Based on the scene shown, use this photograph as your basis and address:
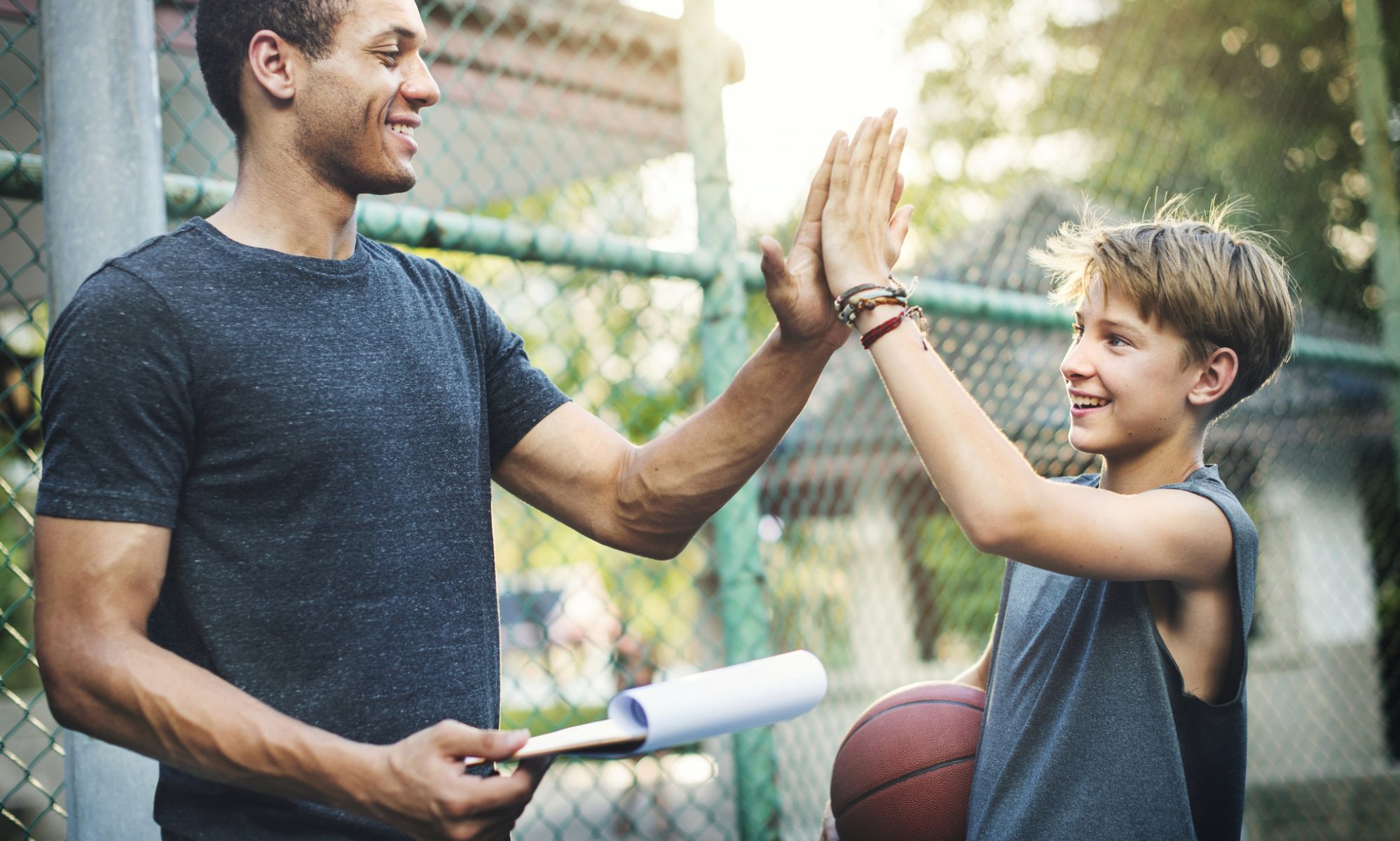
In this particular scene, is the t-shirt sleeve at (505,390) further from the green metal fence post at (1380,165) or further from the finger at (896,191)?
the green metal fence post at (1380,165)

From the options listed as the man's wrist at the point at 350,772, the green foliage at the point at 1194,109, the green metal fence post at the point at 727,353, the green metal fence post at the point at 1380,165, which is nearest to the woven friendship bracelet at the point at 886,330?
the man's wrist at the point at 350,772

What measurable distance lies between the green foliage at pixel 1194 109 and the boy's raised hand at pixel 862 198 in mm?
2777

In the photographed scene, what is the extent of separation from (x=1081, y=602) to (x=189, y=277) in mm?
1584

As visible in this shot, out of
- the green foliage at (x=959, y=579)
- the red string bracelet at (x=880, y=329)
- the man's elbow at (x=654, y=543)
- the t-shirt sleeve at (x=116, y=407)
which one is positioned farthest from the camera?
the green foliage at (x=959, y=579)

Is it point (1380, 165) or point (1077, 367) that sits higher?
point (1380, 165)

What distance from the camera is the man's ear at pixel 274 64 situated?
179 cm

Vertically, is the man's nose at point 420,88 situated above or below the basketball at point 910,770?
above

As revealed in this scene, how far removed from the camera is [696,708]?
1.38 metres

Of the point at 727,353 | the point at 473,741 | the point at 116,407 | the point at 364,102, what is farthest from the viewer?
the point at 727,353

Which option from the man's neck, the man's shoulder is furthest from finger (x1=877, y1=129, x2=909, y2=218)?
the man's neck

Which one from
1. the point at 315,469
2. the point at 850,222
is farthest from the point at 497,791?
the point at 850,222

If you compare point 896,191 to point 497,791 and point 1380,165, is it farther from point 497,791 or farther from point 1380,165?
point 1380,165

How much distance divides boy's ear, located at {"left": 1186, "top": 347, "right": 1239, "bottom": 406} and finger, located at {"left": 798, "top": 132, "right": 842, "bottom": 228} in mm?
750

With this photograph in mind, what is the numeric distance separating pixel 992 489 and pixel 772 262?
1.74ft
